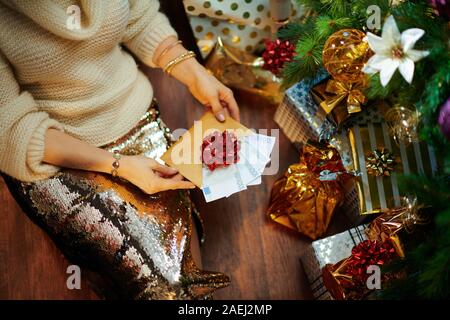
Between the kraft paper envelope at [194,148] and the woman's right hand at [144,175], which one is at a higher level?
the kraft paper envelope at [194,148]

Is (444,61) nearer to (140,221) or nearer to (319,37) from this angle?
(319,37)

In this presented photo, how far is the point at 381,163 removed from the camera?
1.23 m

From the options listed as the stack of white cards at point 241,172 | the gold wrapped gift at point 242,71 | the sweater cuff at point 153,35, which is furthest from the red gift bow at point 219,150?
the gold wrapped gift at point 242,71

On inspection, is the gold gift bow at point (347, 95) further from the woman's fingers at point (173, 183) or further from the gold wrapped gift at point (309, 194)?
the woman's fingers at point (173, 183)

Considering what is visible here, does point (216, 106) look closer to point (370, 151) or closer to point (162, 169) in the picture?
point (162, 169)

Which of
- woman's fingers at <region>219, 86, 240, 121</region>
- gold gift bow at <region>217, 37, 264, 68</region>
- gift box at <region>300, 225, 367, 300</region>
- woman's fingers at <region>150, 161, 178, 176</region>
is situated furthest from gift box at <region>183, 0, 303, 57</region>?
gift box at <region>300, 225, 367, 300</region>

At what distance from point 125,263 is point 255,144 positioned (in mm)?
461

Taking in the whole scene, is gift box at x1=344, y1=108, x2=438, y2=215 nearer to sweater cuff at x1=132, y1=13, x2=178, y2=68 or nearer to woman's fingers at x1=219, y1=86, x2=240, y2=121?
woman's fingers at x1=219, y1=86, x2=240, y2=121

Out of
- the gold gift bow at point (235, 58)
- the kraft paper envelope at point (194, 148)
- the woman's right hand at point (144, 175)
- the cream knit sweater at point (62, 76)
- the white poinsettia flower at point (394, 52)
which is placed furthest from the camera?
the gold gift bow at point (235, 58)

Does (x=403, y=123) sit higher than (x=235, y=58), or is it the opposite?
(x=235, y=58)

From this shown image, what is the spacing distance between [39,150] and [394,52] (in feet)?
2.45

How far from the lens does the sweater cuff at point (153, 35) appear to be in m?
1.18

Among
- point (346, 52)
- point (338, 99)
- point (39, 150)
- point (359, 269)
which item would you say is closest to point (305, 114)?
point (338, 99)

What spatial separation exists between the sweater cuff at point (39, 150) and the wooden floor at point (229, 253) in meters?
0.53
